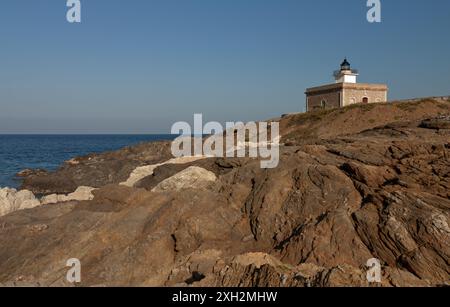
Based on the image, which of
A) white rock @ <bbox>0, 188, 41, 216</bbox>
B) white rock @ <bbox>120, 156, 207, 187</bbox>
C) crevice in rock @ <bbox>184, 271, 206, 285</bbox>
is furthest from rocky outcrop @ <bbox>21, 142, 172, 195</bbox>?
crevice in rock @ <bbox>184, 271, 206, 285</bbox>

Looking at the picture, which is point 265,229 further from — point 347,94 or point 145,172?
point 347,94

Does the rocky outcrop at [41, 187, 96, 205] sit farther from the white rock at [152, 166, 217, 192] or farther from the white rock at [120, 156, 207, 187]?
the white rock at [152, 166, 217, 192]

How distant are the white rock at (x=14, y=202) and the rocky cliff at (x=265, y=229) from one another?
4.36m

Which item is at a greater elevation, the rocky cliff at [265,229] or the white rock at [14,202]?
the rocky cliff at [265,229]

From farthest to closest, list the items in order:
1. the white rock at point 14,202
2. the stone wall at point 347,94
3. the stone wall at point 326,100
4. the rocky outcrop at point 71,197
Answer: the stone wall at point 326,100
the stone wall at point 347,94
the rocky outcrop at point 71,197
the white rock at point 14,202

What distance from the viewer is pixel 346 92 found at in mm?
51344

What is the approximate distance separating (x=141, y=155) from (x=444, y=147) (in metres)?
31.7

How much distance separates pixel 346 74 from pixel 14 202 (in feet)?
143

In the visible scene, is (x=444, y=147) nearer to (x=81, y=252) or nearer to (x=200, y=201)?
(x=200, y=201)

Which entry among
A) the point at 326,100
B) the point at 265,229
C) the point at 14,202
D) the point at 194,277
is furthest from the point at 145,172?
the point at 326,100

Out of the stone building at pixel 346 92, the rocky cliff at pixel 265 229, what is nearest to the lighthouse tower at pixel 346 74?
the stone building at pixel 346 92

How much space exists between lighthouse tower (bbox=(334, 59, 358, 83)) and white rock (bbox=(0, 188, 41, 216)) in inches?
1644

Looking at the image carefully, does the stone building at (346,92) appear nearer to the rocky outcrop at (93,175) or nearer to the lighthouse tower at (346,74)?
the lighthouse tower at (346,74)

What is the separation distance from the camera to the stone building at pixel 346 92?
51.3m
